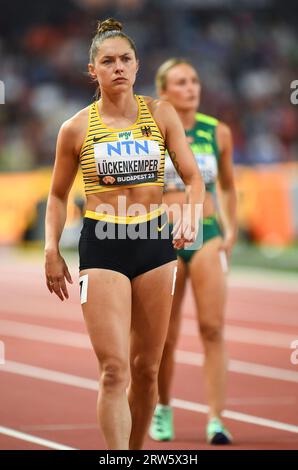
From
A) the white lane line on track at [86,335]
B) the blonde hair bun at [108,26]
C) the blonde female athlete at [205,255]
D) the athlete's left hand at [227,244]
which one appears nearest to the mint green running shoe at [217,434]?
the blonde female athlete at [205,255]

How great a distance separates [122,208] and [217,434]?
2232mm

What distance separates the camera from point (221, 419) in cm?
765

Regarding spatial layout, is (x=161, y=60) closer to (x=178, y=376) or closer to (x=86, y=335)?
(x=86, y=335)

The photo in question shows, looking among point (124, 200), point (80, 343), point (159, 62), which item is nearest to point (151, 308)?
point (124, 200)

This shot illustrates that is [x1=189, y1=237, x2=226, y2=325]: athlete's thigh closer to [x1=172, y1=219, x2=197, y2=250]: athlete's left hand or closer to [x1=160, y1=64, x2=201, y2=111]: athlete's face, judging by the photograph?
[x1=160, y1=64, x2=201, y2=111]: athlete's face

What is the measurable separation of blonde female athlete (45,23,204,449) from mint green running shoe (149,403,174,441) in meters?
1.69

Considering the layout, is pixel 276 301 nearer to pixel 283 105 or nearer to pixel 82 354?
pixel 82 354

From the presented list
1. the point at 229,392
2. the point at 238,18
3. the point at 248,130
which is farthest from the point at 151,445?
the point at 238,18

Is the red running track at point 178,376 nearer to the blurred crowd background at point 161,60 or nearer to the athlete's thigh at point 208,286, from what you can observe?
the athlete's thigh at point 208,286

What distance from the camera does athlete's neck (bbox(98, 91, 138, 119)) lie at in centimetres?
568

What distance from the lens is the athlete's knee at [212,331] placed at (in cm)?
748

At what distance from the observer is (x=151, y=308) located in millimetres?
5645

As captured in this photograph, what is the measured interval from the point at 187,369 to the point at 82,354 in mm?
1358

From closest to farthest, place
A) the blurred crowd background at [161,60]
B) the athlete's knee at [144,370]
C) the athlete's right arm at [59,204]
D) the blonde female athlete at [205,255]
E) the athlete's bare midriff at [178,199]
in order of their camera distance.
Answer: the athlete's right arm at [59,204] → the athlete's knee at [144,370] → the blonde female athlete at [205,255] → the athlete's bare midriff at [178,199] → the blurred crowd background at [161,60]
